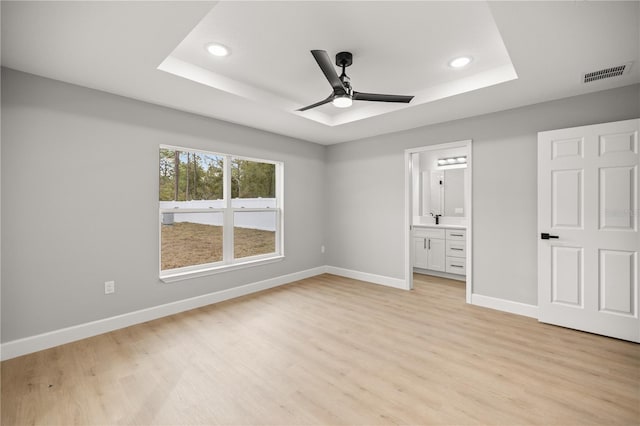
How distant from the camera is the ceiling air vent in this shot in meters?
2.52

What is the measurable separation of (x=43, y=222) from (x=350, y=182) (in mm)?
4110

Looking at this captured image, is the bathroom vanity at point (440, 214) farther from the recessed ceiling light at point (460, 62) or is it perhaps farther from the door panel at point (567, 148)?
the recessed ceiling light at point (460, 62)

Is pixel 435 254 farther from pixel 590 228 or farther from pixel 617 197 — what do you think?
pixel 617 197

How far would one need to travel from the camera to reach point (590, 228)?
9.70 ft

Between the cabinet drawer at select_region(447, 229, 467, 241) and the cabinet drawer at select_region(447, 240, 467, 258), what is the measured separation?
A: 0.05 m

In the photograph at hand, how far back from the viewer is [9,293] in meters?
2.46

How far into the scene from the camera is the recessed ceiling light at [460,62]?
2.70 m

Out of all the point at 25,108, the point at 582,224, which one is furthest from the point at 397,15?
the point at 25,108

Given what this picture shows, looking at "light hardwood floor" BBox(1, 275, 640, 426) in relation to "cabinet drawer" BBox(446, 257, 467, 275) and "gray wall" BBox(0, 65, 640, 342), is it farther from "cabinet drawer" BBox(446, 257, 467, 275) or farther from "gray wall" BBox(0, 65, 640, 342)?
"cabinet drawer" BBox(446, 257, 467, 275)

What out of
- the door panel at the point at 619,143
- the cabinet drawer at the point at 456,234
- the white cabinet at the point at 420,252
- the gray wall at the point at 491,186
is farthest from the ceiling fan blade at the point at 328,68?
the white cabinet at the point at 420,252

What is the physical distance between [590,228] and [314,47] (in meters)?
3.28

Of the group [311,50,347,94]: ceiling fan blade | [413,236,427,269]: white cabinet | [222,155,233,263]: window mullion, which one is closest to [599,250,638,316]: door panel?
[413,236,427,269]: white cabinet

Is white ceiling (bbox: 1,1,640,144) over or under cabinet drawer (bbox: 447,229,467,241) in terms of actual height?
over

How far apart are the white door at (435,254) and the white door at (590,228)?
80.1 inches
